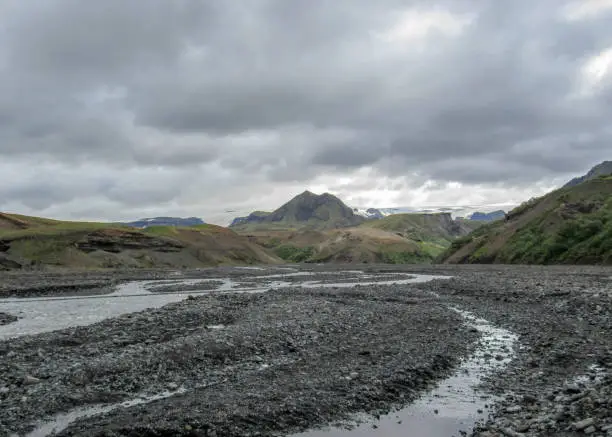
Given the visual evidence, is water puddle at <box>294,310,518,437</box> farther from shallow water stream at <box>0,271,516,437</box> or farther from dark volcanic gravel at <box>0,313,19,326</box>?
dark volcanic gravel at <box>0,313,19,326</box>

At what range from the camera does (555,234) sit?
102562 millimetres

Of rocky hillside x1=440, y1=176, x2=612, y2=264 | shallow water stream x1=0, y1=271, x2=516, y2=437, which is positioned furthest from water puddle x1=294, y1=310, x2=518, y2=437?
rocky hillside x1=440, y1=176, x2=612, y2=264

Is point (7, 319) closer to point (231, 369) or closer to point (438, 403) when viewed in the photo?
point (231, 369)

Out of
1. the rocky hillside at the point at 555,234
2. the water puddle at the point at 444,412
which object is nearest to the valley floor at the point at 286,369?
the water puddle at the point at 444,412

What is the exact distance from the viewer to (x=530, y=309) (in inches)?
1331

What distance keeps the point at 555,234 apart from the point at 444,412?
10004 cm

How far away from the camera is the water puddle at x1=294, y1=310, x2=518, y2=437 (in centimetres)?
1282

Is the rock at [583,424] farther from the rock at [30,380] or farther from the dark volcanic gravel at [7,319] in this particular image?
the dark volcanic gravel at [7,319]

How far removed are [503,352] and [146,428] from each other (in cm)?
1519

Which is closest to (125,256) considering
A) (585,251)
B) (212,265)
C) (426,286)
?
(212,265)

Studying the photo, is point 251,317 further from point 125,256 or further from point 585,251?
point 125,256

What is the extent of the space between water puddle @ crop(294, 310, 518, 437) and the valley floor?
421mm

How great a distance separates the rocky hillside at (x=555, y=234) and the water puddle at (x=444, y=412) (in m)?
77.7

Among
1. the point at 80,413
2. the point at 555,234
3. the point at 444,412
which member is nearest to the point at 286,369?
the point at 444,412
